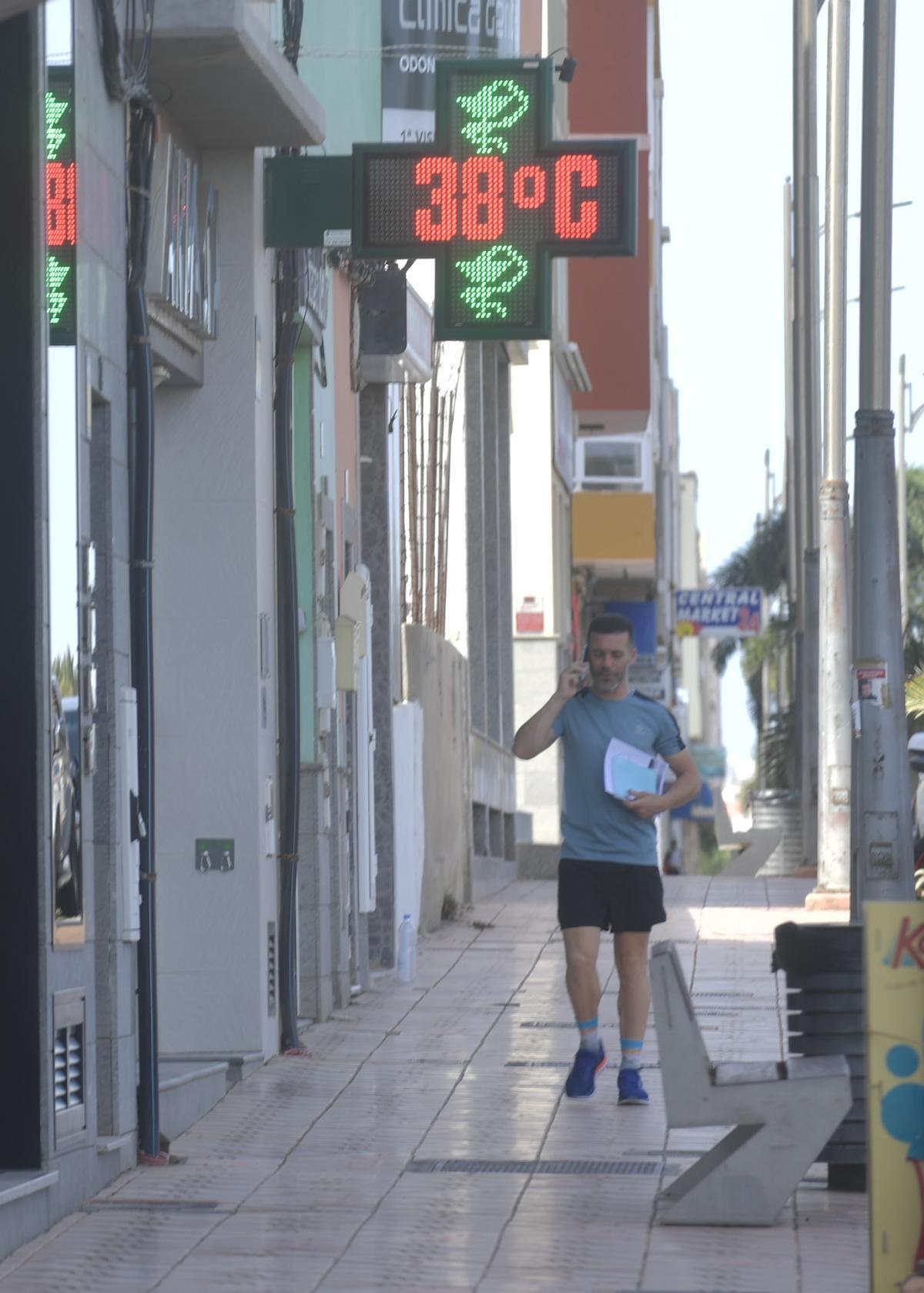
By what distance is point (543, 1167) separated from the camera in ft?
26.9

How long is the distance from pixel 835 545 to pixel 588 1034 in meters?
13.0

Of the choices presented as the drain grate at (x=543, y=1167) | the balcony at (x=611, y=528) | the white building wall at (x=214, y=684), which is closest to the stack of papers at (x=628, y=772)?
the drain grate at (x=543, y=1167)

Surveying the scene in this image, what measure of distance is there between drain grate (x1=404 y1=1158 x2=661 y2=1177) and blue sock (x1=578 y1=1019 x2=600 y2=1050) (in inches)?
50.5

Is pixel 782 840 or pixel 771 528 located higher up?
pixel 771 528

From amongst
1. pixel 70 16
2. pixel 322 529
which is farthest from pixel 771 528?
pixel 70 16

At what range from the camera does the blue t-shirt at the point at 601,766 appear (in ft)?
31.3

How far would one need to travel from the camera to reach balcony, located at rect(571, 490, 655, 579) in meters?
37.6

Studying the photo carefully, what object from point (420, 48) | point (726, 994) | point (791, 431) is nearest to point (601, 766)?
point (726, 994)

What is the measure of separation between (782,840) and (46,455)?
2562cm

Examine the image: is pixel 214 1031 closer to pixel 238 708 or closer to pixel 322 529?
pixel 238 708

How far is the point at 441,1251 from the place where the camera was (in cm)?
689

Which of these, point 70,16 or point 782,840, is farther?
point 782,840

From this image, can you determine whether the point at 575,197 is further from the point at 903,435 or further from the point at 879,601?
the point at 903,435

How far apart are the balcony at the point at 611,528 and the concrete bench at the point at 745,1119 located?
3023cm
